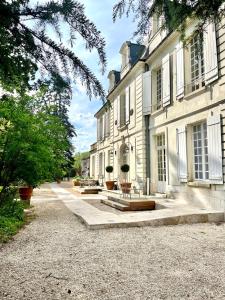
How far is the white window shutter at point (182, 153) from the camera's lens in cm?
897

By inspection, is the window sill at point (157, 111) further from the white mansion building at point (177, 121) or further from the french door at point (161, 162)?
the french door at point (161, 162)

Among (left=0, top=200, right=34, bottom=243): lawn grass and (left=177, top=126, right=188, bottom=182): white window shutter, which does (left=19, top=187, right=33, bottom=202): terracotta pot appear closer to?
(left=0, top=200, right=34, bottom=243): lawn grass

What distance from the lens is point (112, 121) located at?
17.6 m

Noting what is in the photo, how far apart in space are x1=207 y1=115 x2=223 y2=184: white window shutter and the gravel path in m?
1.98

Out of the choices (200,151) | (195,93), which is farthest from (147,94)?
(200,151)

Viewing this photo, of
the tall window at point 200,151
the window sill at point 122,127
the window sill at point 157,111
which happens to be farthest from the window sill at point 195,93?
the window sill at point 122,127

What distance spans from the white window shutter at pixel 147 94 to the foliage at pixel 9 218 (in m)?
6.54

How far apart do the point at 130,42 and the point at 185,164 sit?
294 inches

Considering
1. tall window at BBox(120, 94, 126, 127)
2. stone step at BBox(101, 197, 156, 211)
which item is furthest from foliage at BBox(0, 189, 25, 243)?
tall window at BBox(120, 94, 126, 127)

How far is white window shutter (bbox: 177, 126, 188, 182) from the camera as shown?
29.4ft

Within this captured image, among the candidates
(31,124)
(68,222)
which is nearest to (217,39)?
(31,124)

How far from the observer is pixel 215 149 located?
24.8 feet

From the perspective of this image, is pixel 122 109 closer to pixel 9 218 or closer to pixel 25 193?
pixel 25 193

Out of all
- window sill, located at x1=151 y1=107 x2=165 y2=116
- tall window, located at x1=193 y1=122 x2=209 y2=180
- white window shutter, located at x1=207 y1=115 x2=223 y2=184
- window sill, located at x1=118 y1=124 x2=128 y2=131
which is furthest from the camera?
window sill, located at x1=118 y1=124 x2=128 y2=131
